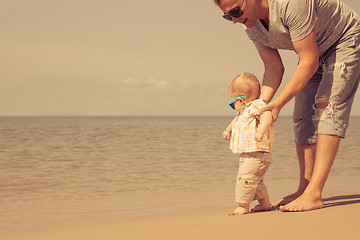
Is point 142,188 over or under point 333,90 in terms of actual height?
under

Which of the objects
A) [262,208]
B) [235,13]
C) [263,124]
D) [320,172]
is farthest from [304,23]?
[262,208]

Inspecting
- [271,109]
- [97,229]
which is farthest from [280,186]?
[97,229]

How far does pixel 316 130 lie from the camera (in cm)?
336

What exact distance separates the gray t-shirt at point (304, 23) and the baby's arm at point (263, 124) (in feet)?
1.85

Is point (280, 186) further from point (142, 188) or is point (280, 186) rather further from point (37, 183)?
point (37, 183)

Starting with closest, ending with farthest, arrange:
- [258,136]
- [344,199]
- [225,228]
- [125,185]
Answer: [225,228], [258,136], [344,199], [125,185]

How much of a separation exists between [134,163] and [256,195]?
182 inches

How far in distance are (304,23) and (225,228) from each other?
4.84 ft

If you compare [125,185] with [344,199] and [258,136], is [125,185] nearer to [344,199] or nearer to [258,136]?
[344,199]

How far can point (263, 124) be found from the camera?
287cm

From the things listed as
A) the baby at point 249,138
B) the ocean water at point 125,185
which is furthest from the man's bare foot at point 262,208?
the ocean water at point 125,185

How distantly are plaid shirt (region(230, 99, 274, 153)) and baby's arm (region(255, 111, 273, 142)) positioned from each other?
72 mm

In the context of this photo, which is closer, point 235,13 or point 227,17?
point 235,13

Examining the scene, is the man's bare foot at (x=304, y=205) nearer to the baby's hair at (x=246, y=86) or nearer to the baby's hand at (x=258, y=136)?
the baby's hand at (x=258, y=136)
